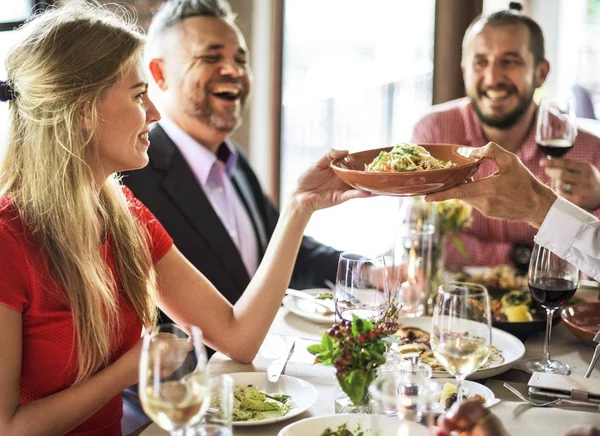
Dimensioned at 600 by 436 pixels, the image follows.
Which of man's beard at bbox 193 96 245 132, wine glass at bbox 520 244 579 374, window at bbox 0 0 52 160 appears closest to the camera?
wine glass at bbox 520 244 579 374

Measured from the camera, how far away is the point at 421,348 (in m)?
1.71

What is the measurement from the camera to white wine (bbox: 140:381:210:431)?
3.24ft

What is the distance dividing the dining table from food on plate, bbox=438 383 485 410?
0.13 feet

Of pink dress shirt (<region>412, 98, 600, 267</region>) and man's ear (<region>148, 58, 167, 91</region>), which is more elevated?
man's ear (<region>148, 58, 167, 91</region>)

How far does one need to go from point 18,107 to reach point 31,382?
582mm

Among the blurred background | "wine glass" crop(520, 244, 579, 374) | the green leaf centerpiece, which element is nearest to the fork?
"wine glass" crop(520, 244, 579, 374)

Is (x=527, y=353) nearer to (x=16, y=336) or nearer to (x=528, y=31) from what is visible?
(x=16, y=336)


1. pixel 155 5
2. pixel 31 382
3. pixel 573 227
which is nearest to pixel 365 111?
pixel 155 5

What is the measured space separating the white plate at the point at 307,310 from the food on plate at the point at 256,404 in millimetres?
524

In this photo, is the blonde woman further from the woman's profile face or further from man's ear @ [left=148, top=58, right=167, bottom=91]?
man's ear @ [left=148, top=58, right=167, bottom=91]

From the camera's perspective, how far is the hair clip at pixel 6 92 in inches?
64.5

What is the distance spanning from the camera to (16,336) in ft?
4.84

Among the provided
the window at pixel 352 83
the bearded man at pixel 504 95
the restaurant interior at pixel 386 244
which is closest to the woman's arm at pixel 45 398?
the restaurant interior at pixel 386 244

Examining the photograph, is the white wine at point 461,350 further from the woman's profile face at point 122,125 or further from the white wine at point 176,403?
the woman's profile face at point 122,125
